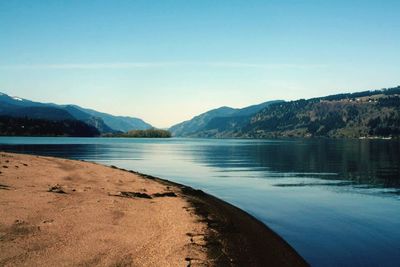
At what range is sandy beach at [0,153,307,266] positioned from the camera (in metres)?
14.3

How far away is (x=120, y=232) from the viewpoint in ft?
58.4

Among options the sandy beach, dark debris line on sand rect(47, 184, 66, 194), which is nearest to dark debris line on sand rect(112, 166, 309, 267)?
the sandy beach

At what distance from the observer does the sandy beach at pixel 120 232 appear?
1426 cm

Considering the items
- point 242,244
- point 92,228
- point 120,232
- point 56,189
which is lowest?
point 242,244

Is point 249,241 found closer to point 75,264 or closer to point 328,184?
point 75,264

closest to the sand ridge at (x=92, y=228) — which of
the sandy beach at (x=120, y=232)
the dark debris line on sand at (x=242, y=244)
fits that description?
the sandy beach at (x=120, y=232)

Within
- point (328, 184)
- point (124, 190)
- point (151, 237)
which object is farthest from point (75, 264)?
point (328, 184)

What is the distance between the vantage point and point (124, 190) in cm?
3172

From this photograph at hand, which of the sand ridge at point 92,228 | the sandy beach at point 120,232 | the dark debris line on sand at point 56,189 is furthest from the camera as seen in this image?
the dark debris line on sand at point 56,189

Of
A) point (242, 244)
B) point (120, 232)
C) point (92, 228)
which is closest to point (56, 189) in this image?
point (92, 228)

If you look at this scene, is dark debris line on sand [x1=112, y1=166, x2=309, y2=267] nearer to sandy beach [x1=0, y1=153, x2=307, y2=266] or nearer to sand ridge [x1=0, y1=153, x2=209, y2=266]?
sandy beach [x1=0, y1=153, x2=307, y2=266]

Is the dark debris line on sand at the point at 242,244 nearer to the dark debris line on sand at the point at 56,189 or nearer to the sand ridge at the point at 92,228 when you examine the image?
the sand ridge at the point at 92,228

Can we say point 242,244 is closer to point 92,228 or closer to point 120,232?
point 120,232

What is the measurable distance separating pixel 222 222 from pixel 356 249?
7.77 metres
